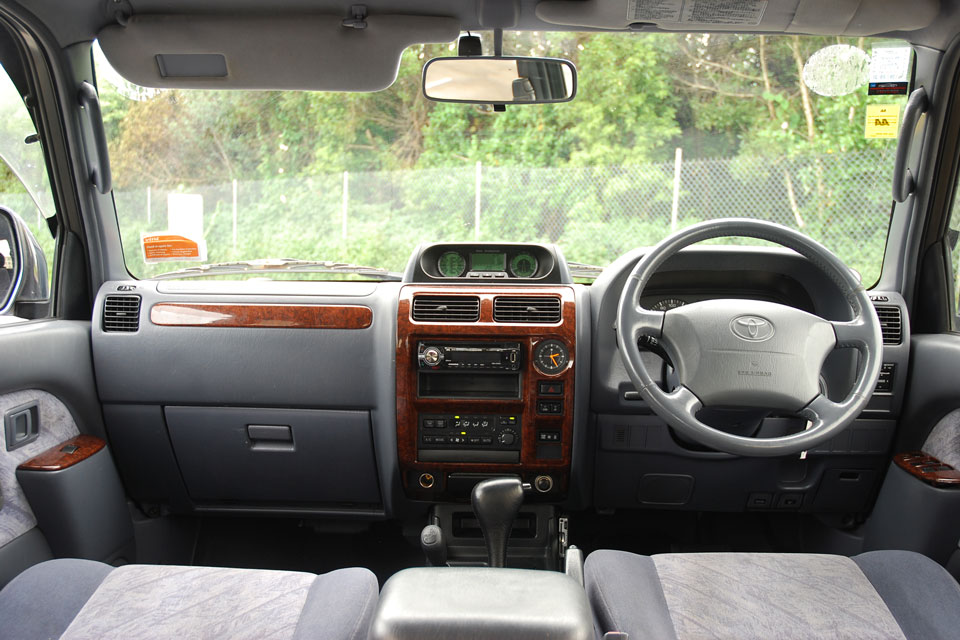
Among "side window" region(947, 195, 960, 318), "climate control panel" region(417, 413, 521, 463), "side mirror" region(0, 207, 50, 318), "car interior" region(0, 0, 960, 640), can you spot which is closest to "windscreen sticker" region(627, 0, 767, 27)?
"car interior" region(0, 0, 960, 640)

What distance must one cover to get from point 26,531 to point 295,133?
91.4 inches

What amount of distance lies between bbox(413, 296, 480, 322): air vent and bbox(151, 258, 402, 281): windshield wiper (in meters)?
0.47

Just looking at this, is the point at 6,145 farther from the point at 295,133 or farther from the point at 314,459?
the point at 314,459

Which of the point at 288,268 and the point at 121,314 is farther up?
the point at 288,268

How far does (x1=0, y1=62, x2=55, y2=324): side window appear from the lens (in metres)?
2.78

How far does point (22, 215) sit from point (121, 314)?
58cm

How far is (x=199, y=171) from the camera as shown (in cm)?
381

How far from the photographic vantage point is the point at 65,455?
2617 mm

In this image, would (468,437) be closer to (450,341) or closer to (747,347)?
(450,341)

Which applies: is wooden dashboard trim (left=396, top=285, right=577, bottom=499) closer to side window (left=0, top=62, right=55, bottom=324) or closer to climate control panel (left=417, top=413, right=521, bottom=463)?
climate control panel (left=417, top=413, right=521, bottom=463)

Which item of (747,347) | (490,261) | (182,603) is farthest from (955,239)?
(182,603)

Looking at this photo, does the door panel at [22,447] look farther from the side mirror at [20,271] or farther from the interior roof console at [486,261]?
the interior roof console at [486,261]

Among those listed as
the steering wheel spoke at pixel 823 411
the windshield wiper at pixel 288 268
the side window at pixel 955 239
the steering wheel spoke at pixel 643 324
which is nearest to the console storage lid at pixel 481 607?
the steering wheel spoke at pixel 643 324

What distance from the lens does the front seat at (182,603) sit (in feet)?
5.23
